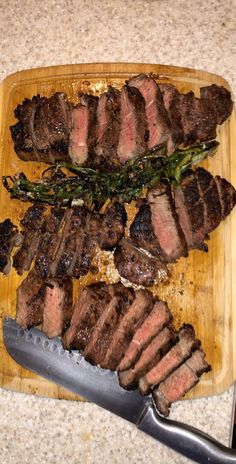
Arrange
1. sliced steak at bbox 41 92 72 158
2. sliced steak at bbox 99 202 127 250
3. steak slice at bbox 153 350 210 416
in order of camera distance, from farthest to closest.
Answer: sliced steak at bbox 41 92 72 158 → sliced steak at bbox 99 202 127 250 → steak slice at bbox 153 350 210 416

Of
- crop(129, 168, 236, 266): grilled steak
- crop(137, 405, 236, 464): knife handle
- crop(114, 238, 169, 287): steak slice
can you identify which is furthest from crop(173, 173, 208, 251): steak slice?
crop(137, 405, 236, 464): knife handle

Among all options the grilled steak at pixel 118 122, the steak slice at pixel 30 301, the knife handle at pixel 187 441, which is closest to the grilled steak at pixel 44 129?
the grilled steak at pixel 118 122

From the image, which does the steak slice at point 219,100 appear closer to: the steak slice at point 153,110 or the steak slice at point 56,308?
the steak slice at point 153,110

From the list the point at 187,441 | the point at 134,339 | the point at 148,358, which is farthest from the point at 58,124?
the point at 187,441

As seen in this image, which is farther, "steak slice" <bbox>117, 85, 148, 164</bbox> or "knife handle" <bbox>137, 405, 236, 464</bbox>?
"steak slice" <bbox>117, 85, 148, 164</bbox>

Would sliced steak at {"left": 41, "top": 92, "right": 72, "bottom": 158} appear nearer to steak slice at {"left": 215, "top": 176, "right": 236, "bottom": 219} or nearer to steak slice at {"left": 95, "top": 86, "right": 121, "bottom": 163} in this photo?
steak slice at {"left": 95, "top": 86, "right": 121, "bottom": 163}

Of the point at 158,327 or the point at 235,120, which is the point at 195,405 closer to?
the point at 158,327

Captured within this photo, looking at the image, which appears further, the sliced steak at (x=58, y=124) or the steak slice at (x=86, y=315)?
the sliced steak at (x=58, y=124)
